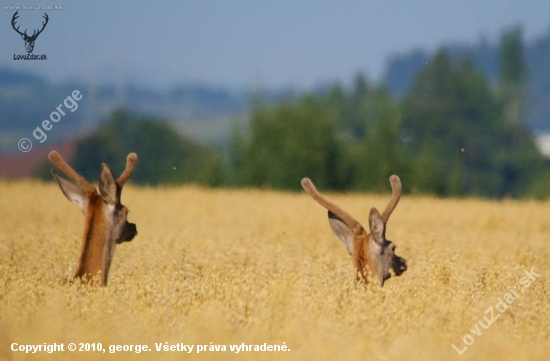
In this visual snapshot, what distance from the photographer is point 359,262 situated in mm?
9328

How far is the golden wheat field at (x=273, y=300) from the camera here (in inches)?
288

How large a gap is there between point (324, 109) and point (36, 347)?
2114 inches

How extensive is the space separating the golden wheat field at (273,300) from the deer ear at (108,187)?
2.31 ft

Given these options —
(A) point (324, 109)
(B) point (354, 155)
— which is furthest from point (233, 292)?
(A) point (324, 109)

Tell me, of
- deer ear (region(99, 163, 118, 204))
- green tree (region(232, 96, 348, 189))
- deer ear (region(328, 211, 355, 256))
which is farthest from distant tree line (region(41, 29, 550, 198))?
deer ear (region(99, 163, 118, 204))

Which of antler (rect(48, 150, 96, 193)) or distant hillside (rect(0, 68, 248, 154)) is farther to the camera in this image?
distant hillside (rect(0, 68, 248, 154))

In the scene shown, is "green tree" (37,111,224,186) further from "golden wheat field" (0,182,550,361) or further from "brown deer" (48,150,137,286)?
"brown deer" (48,150,137,286)

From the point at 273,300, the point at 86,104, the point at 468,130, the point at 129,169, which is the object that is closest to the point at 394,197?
the point at 273,300

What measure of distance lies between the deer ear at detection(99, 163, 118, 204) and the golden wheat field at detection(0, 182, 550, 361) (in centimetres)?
70

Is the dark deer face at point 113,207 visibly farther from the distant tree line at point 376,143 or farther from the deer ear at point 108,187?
the distant tree line at point 376,143

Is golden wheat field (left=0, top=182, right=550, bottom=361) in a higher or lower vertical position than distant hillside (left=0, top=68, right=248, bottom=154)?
lower

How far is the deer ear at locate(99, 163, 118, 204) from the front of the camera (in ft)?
28.7

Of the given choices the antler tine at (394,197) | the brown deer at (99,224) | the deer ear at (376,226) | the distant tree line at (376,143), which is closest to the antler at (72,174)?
the brown deer at (99,224)

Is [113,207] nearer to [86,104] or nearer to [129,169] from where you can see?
[129,169]
